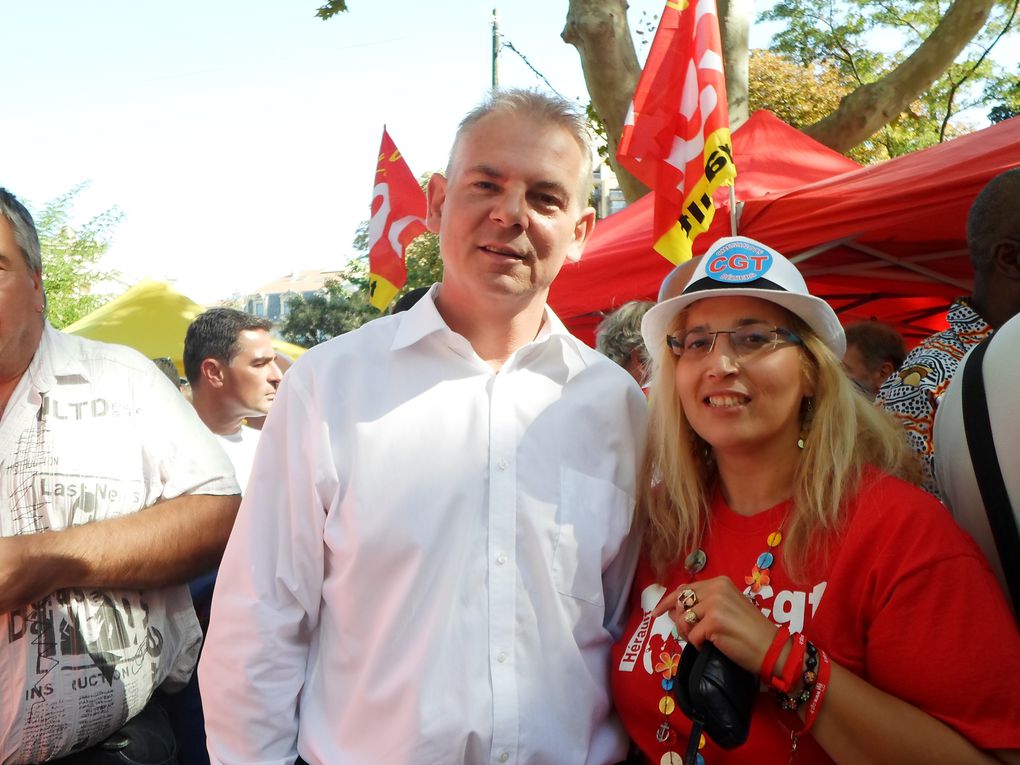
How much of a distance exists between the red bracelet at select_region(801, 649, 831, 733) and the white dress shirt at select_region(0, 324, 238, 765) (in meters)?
1.46

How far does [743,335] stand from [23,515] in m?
1.65

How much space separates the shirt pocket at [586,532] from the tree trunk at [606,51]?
6.38m

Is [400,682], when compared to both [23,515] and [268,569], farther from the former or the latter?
[23,515]

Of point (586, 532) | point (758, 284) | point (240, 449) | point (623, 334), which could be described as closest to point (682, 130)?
point (623, 334)

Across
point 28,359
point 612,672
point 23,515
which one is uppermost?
point 28,359

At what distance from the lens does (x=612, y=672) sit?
210cm

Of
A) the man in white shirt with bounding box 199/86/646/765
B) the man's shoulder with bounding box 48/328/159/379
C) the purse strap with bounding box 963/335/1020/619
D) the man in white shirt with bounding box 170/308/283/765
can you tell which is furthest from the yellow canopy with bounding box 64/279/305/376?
the purse strap with bounding box 963/335/1020/619

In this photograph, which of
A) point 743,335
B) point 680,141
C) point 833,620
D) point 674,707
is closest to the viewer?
point 833,620

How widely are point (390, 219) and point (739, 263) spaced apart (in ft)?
22.8

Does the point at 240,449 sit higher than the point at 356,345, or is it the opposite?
the point at 356,345

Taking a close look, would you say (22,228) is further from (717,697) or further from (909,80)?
(909,80)

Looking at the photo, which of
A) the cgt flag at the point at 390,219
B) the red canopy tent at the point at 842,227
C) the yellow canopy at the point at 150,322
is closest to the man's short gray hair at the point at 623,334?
the red canopy tent at the point at 842,227

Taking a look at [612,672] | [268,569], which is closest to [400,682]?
[268,569]

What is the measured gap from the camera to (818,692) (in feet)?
5.60
